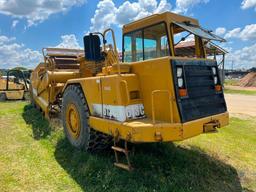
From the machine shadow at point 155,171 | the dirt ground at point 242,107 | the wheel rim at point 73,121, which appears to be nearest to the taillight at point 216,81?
the machine shadow at point 155,171

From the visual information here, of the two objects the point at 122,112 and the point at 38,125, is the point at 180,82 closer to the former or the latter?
the point at 122,112

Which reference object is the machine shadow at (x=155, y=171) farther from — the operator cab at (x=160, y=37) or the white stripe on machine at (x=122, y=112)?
the operator cab at (x=160, y=37)

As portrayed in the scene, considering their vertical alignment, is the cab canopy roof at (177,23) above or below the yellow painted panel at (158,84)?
above

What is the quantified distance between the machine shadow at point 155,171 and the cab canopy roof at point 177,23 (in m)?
2.15

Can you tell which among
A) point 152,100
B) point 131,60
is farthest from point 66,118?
point 152,100

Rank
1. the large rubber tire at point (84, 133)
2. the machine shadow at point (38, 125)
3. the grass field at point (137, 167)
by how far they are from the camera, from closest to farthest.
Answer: the grass field at point (137, 167) → the large rubber tire at point (84, 133) → the machine shadow at point (38, 125)

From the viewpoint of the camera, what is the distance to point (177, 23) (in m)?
4.55

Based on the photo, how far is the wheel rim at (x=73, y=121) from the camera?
5379 millimetres

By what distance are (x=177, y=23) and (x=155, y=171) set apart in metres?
2.37

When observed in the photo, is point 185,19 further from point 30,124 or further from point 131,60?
point 30,124

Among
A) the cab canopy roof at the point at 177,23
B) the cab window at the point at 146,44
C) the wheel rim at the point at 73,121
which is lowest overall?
the wheel rim at the point at 73,121

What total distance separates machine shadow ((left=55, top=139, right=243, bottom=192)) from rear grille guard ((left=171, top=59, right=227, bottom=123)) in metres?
0.99

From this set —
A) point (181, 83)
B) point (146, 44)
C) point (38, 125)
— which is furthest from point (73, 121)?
point (38, 125)

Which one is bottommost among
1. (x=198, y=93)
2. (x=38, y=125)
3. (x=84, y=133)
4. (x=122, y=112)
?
(x=38, y=125)
